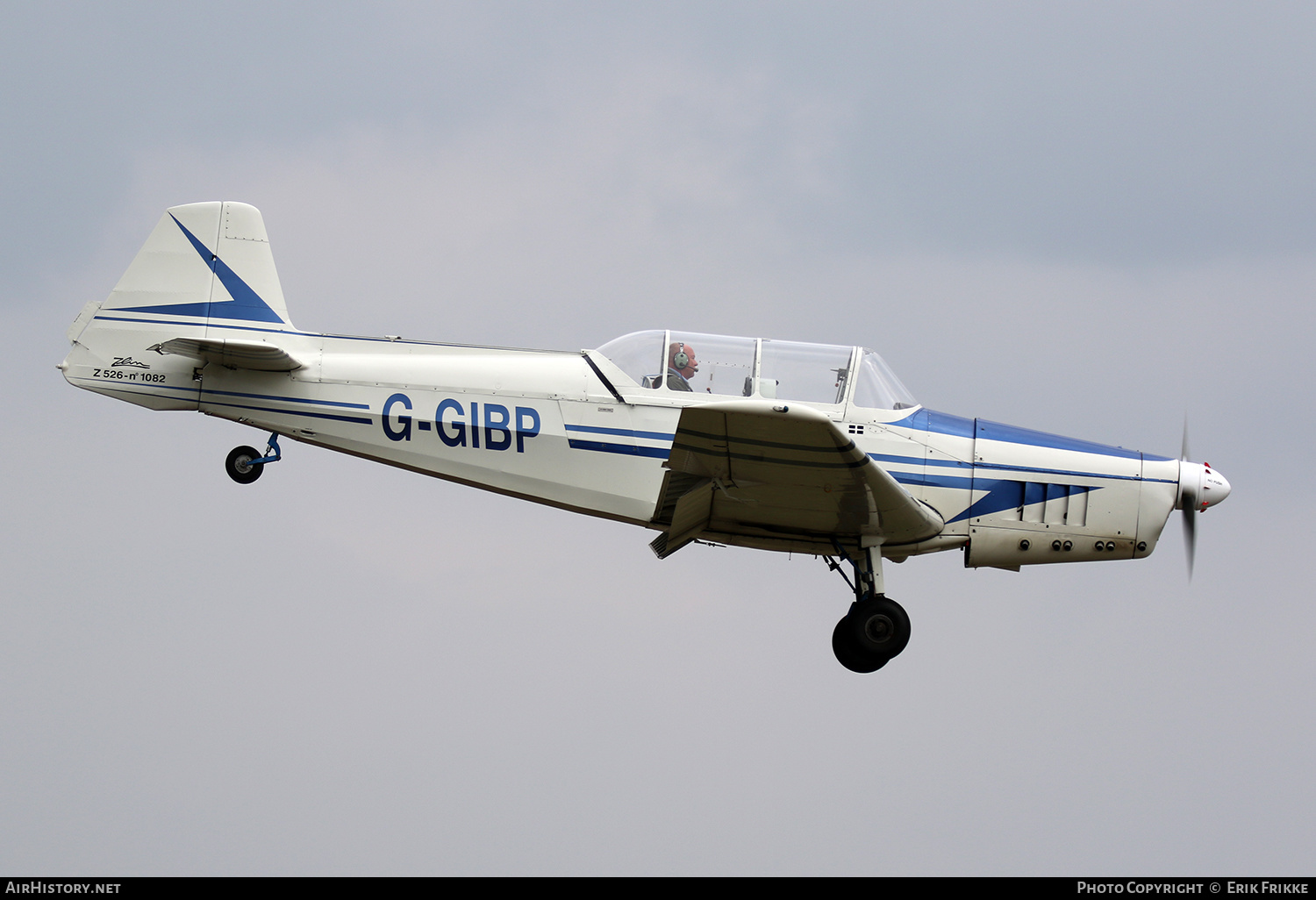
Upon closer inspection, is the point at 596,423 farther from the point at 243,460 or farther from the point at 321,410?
the point at 243,460

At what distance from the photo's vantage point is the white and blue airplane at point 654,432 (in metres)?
10.6

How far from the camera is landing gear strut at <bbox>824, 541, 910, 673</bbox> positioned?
33.9 ft

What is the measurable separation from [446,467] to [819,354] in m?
3.60

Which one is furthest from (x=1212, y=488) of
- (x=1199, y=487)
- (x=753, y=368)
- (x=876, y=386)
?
(x=753, y=368)

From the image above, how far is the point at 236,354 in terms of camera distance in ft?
35.5

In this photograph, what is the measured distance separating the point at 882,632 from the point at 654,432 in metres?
2.67

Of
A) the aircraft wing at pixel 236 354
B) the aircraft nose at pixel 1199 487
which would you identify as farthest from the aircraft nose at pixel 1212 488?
the aircraft wing at pixel 236 354

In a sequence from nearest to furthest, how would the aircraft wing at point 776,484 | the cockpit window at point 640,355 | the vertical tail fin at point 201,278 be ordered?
the aircraft wing at point 776,484, the cockpit window at point 640,355, the vertical tail fin at point 201,278

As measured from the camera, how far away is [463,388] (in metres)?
11.0

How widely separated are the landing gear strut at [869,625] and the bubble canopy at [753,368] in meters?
1.42

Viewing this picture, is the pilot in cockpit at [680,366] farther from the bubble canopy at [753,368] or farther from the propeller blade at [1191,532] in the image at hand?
the propeller blade at [1191,532]

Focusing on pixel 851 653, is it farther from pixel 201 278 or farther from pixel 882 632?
pixel 201 278

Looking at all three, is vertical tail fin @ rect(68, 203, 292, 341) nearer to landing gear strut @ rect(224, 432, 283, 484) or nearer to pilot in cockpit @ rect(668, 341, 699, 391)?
landing gear strut @ rect(224, 432, 283, 484)

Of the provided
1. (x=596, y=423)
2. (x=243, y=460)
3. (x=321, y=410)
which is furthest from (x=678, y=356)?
(x=243, y=460)
